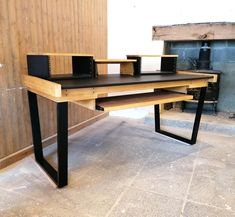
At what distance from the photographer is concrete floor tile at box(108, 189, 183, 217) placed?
1471 mm

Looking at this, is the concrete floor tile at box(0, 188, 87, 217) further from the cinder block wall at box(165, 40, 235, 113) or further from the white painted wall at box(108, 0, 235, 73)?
the cinder block wall at box(165, 40, 235, 113)

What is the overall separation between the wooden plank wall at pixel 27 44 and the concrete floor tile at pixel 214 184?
5.17 ft

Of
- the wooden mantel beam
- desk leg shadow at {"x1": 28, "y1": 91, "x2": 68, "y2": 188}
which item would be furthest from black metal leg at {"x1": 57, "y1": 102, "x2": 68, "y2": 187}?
the wooden mantel beam

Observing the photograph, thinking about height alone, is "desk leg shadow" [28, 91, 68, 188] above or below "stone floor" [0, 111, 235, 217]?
above

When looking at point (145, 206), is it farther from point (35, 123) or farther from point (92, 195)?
point (35, 123)

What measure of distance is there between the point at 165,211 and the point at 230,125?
1866 millimetres

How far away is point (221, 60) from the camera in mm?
3271

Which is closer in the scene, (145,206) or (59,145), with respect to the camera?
(145,206)

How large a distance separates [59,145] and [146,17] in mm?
2425

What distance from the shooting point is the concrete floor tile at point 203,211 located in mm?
1460

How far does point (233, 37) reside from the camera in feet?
9.27

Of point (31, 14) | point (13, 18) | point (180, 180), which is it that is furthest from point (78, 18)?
point (180, 180)

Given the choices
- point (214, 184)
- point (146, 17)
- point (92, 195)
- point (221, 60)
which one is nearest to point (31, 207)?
point (92, 195)

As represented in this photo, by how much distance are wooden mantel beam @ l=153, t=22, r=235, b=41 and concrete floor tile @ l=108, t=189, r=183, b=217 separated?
7.10ft
